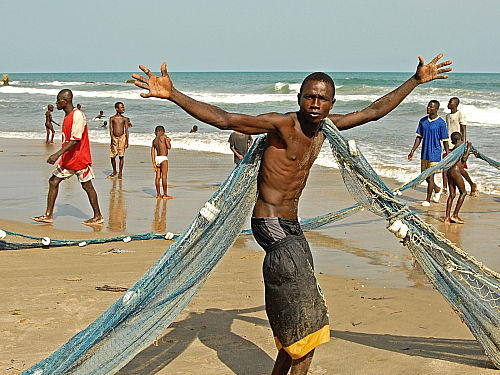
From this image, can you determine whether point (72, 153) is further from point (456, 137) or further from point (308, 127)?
point (456, 137)

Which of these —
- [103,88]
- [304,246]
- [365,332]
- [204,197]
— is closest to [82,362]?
[304,246]

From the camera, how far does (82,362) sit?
3.03m

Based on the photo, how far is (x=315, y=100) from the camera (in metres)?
3.24

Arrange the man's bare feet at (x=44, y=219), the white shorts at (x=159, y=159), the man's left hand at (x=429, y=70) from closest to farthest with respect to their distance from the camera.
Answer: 1. the man's left hand at (x=429, y=70)
2. the man's bare feet at (x=44, y=219)
3. the white shorts at (x=159, y=159)

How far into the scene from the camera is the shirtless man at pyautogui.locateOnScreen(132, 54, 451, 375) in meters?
3.17

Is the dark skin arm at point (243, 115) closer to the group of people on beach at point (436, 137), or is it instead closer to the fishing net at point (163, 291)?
the fishing net at point (163, 291)

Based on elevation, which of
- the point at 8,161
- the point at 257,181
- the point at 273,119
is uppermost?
the point at 273,119

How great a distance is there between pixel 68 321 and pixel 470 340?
9.85ft

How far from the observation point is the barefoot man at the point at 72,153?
7655 mm

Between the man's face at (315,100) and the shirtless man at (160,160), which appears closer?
the man's face at (315,100)

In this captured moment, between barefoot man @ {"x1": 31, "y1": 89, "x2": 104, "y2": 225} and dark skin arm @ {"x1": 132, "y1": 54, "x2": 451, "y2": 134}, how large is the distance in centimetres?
493

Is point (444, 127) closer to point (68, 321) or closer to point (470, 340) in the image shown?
point (470, 340)

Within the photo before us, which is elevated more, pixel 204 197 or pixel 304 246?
pixel 304 246

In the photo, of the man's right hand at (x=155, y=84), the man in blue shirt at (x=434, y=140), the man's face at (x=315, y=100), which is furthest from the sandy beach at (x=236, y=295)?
the man's right hand at (x=155, y=84)
